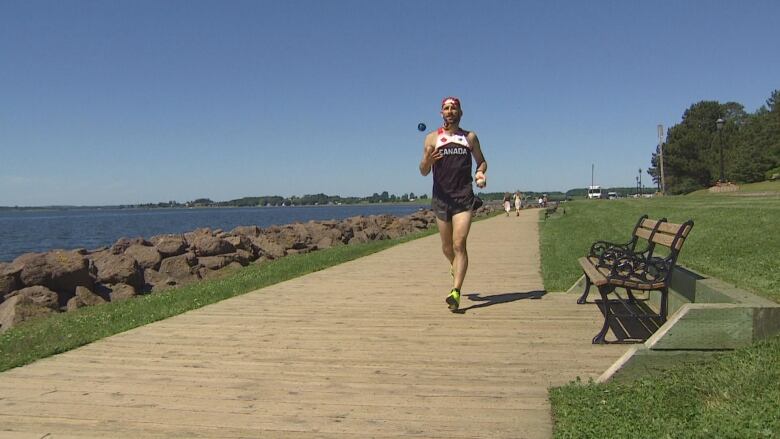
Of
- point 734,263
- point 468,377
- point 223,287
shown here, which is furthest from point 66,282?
point 734,263

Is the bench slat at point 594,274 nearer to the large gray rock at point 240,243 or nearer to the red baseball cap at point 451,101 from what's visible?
the red baseball cap at point 451,101

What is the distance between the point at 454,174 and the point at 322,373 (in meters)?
2.84

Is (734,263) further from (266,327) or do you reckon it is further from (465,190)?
(266,327)

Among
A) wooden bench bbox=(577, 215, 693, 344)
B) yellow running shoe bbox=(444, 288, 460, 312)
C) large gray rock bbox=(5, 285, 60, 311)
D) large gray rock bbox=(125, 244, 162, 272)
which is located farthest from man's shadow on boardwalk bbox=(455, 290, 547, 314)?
large gray rock bbox=(125, 244, 162, 272)

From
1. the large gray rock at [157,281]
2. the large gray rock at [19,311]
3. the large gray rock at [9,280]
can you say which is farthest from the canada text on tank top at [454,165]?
the large gray rock at [9,280]

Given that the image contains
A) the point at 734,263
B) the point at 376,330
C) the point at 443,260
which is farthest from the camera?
the point at 443,260

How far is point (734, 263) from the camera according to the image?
7.65 meters

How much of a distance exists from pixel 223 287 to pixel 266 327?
135 inches

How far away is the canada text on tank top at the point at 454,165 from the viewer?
634cm

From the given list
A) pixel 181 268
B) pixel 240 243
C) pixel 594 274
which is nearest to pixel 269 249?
pixel 240 243

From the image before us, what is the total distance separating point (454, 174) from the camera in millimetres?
6348

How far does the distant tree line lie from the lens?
54.8 meters

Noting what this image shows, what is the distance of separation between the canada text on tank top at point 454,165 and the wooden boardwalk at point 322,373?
4.32ft

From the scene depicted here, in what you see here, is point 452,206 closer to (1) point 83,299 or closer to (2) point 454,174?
(2) point 454,174
